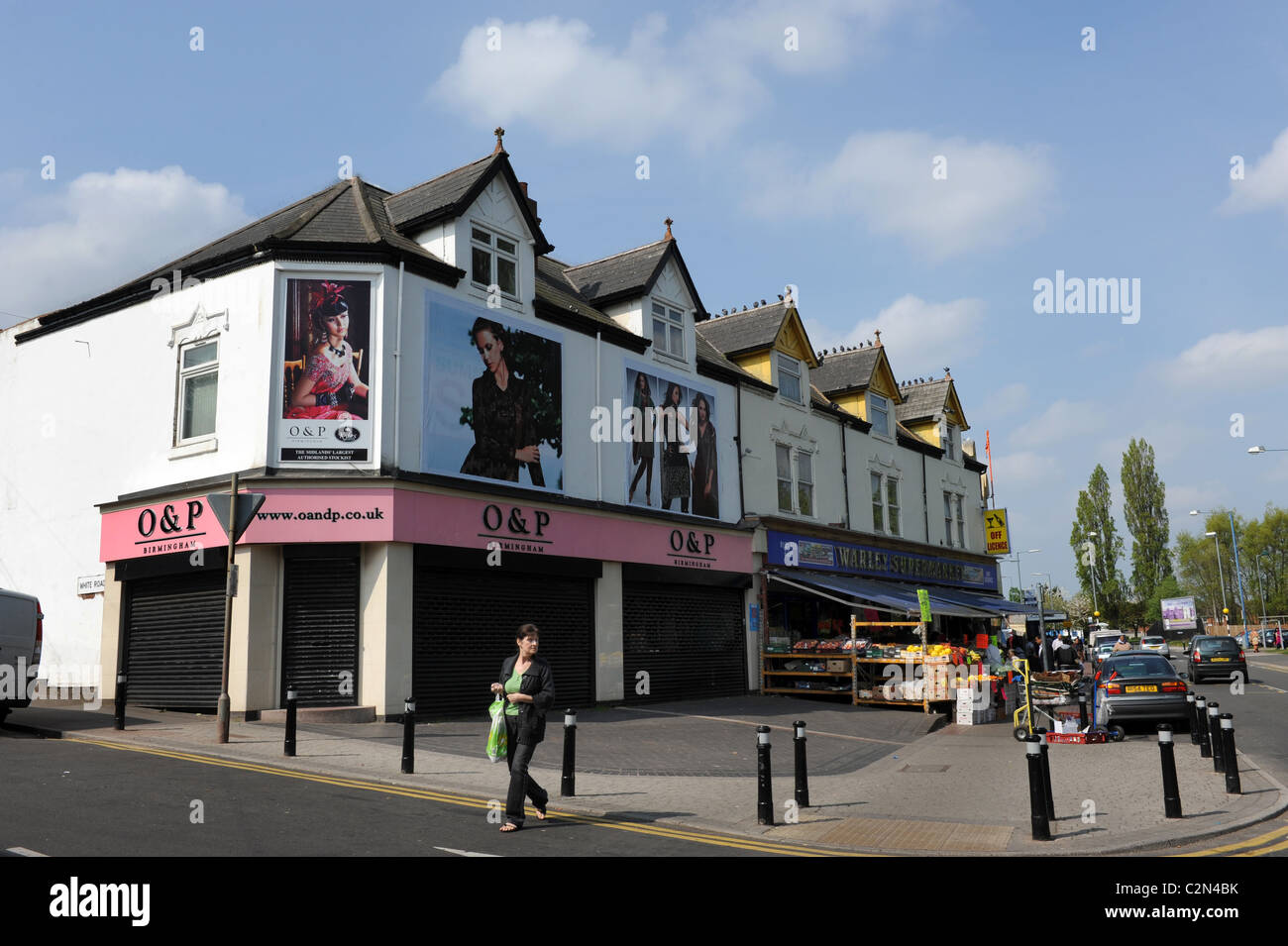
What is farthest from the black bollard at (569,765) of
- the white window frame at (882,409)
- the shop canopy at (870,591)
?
the white window frame at (882,409)

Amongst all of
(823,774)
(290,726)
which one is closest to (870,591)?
(823,774)

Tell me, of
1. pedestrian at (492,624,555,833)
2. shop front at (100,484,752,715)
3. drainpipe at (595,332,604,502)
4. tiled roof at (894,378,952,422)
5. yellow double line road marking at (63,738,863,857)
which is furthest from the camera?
tiled roof at (894,378,952,422)

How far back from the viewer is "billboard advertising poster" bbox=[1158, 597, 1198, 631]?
208 feet

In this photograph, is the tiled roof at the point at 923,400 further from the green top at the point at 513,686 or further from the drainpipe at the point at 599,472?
the green top at the point at 513,686

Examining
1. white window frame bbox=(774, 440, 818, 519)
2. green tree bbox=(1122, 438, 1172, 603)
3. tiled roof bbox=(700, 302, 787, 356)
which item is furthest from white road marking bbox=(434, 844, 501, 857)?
green tree bbox=(1122, 438, 1172, 603)

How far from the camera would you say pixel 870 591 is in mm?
26500

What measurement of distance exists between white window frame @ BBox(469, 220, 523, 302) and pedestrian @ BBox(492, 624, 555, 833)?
38.3 feet

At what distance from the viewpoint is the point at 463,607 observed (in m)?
18.2

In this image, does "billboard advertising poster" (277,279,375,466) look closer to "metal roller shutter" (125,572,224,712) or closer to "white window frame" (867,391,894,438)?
"metal roller shutter" (125,572,224,712)

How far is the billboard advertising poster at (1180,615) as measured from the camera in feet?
208

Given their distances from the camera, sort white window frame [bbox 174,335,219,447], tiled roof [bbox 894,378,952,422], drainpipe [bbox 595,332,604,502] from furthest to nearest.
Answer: tiled roof [bbox 894,378,952,422]
drainpipe [bbox 595,332,604,502]
white window frame [bbox 174,335,219,447]

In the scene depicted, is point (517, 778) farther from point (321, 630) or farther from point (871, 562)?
point (871, 562)
